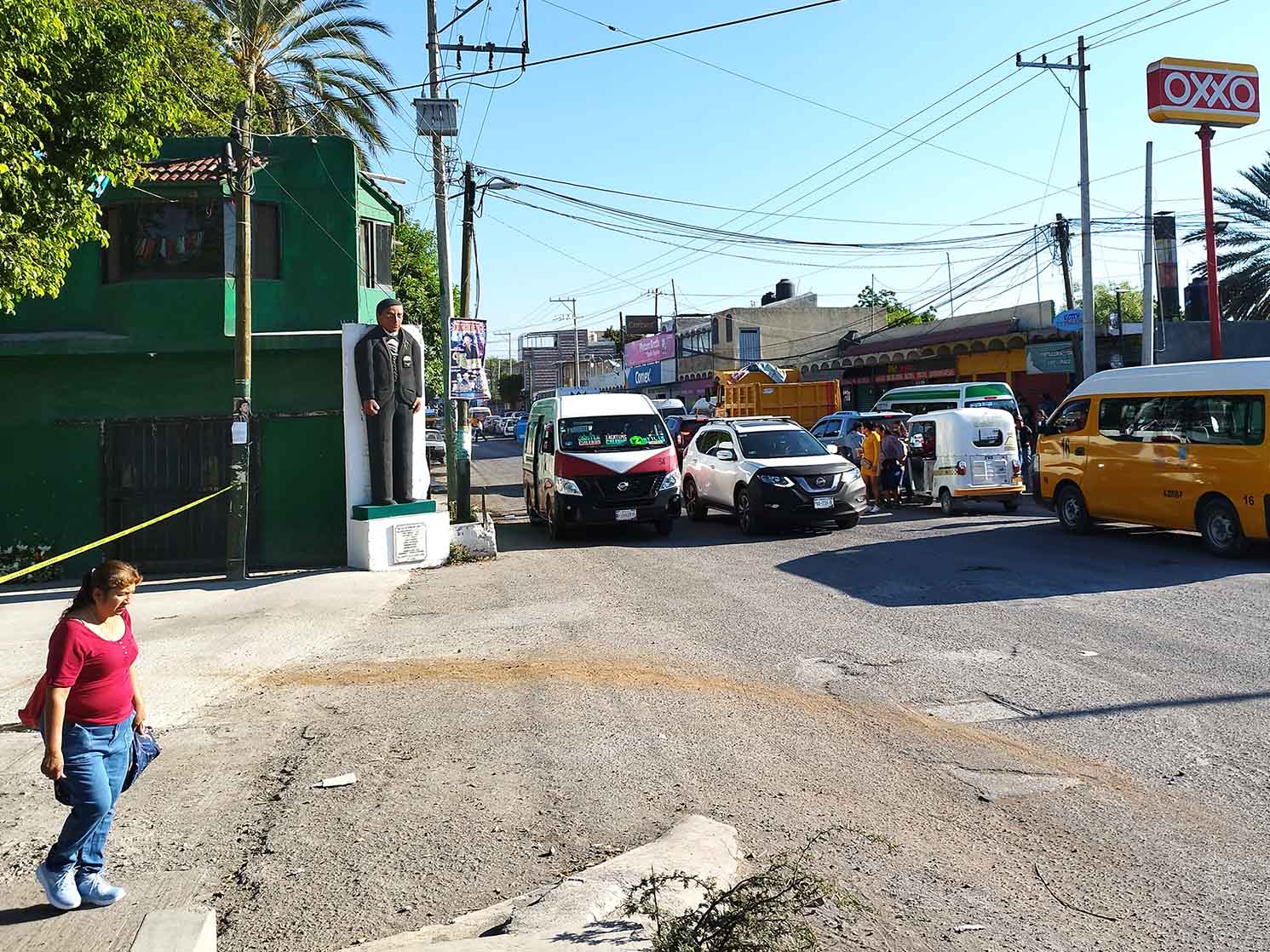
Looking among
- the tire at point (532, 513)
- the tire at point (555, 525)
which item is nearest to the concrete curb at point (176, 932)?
the tire at point (555, 525)

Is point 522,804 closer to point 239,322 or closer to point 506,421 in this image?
point 239,322

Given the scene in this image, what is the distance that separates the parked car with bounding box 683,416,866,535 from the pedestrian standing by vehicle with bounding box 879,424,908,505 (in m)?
2.84

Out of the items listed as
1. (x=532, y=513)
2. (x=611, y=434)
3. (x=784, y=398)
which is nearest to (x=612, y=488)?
(x=611, y=434)

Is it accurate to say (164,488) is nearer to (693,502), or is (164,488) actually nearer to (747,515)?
(747,515)

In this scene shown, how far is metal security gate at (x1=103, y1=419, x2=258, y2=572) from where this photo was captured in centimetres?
1591

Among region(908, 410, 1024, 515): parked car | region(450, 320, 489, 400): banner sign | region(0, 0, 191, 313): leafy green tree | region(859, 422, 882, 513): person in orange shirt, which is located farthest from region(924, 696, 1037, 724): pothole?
region(450, 320, 489, 400): banner sign

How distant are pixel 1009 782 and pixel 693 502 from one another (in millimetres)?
14878

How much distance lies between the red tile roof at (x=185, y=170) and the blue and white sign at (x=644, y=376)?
197ft

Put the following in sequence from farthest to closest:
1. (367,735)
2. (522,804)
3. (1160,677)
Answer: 1. (1160,677)
2. (367,735)
3. (522,804)

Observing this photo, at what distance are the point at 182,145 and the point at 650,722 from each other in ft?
Result: 41.4

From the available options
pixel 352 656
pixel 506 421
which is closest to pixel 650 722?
pixel 352 656

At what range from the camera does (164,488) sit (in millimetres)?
15977

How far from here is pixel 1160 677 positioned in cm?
786

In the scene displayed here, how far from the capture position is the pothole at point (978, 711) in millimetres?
7117
